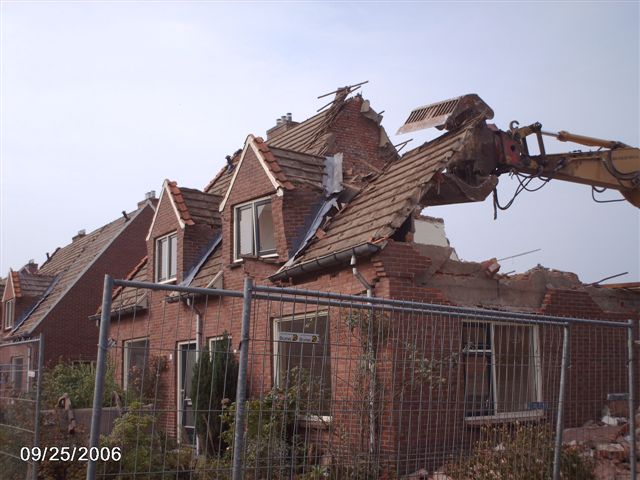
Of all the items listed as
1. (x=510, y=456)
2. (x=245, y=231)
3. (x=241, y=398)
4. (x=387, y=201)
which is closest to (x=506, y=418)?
(x=510, y=456)

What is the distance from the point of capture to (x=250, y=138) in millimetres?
15406

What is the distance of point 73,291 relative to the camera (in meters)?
28.1

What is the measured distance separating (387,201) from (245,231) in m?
4.21

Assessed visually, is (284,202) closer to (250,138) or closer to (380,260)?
(250,138)

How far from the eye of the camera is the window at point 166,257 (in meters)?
18.2

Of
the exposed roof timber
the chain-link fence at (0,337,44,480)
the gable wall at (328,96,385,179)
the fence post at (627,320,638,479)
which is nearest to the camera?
the fence post at (627,320,638,479)

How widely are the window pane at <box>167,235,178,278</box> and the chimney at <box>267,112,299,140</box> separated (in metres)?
5.91

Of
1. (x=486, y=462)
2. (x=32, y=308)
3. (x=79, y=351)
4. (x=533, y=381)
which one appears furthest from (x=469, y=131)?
(x=32, y=308)

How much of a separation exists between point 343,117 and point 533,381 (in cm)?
1213

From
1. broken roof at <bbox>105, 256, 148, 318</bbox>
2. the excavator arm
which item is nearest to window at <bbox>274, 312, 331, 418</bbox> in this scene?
the excavator arm

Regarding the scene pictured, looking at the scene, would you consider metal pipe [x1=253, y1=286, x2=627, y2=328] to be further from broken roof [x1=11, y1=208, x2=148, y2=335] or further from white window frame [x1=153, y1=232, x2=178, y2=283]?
broken roof [x1=11, y1=208, x2=148, y2=335]

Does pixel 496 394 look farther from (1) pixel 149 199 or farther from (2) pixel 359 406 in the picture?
(1) pixel 149 199

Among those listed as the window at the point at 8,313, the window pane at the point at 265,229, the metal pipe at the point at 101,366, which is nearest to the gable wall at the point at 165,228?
the window pane at the point at 265,229

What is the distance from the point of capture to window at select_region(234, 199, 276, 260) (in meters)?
14.9
